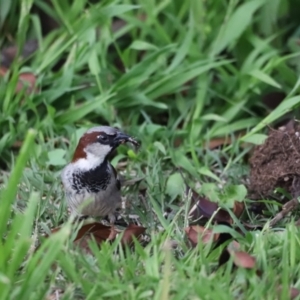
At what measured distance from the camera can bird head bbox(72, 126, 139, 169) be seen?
350 centimetres

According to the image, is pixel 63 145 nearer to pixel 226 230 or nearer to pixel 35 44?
pixel 35 44

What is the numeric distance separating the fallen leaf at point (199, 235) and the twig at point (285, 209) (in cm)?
36

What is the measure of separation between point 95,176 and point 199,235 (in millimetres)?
670

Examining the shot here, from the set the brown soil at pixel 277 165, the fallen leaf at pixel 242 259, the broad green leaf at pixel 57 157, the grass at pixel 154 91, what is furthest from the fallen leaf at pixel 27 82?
the fallen leaf at pixel 242 259

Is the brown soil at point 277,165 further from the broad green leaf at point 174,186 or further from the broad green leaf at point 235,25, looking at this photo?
the broad green leaf at point 235,25

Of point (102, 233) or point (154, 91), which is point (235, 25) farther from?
point (102, 233)

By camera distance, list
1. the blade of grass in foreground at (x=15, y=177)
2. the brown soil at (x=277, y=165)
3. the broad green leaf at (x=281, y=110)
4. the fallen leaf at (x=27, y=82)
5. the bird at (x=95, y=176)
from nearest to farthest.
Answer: the blade of grass in foreground at (x=15, y=177) < the bird at (x=95, y=176) < the brown soil at (x=277, y=165) < the broad green leaf at (x=281, y=110) < the fallen leaf at (x=27, y=82)

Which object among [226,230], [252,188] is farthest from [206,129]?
[226,230]

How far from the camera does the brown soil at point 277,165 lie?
3.58 metres

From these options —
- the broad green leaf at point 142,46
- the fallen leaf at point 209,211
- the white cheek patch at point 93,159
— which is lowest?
the fallen leaf at point 209,211

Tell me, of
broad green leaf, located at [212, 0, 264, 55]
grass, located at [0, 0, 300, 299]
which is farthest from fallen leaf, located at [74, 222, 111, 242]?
broad green leaf, located at [212, 0, 264, 55]

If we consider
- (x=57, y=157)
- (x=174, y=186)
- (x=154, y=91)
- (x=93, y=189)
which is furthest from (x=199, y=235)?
(x=154, y=91)

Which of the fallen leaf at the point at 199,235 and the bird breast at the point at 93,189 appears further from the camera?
the bird breast at the point at 93,189

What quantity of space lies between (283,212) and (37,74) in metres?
1.80
